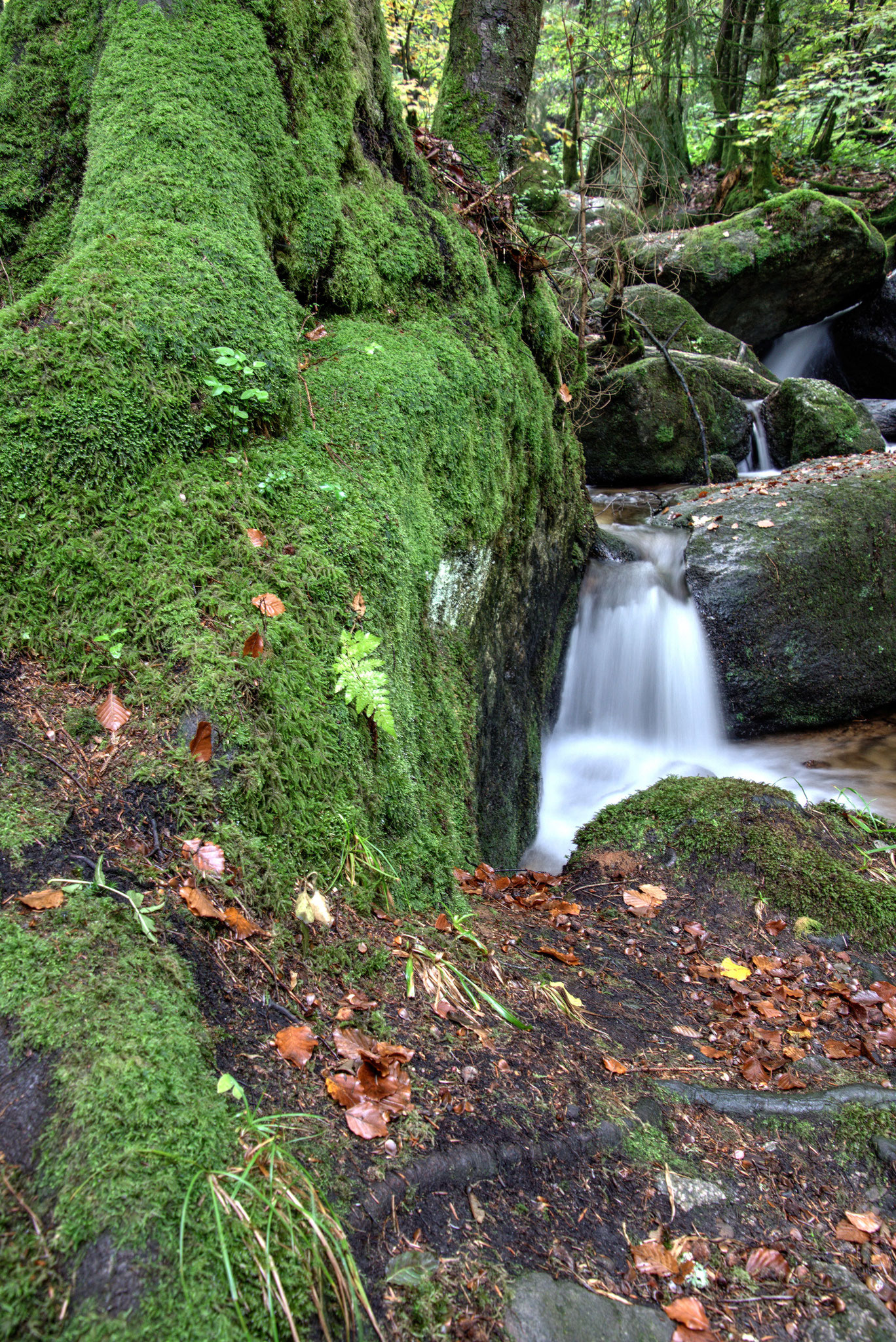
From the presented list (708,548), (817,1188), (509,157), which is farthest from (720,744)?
(509,157)

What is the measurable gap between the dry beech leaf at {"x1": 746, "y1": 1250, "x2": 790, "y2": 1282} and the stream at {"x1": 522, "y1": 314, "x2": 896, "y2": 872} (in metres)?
4.29

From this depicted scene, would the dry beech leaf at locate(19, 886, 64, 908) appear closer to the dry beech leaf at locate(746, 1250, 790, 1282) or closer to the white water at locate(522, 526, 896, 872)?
the dry beech leaf at locate(746, 1250, 790, 1282)

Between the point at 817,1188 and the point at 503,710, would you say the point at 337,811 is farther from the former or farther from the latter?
the point at 503,710

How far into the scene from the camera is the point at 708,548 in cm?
739

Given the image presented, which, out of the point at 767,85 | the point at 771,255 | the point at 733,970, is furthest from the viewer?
the point at 767,85

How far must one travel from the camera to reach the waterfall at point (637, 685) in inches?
270

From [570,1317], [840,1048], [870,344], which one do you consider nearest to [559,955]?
[840,1048]

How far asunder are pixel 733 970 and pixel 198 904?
8.76ft

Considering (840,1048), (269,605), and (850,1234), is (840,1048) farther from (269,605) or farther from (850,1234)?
(269,605)

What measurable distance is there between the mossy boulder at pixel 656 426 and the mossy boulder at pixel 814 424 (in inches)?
20.5

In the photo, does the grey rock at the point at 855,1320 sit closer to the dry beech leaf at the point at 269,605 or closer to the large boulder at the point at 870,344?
the dry beech leaf at the point at 269,605

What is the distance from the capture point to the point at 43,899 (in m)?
1.79

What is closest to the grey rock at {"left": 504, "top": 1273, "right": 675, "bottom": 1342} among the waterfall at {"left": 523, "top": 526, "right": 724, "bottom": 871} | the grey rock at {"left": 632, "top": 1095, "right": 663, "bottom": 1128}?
the grey rock at {"left": 632, "top": 1095, "right": 663, "bottom": 1128}

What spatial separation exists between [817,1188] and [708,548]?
6.07 meters
